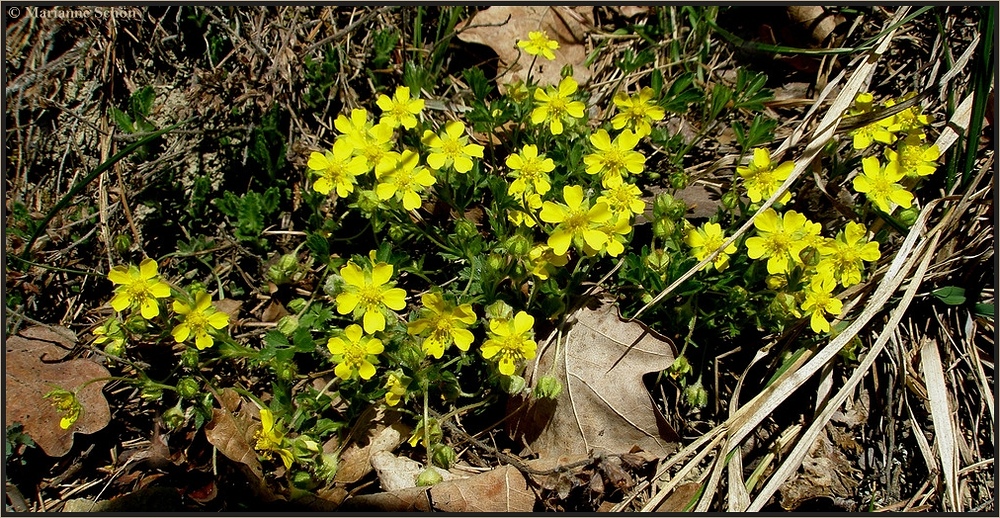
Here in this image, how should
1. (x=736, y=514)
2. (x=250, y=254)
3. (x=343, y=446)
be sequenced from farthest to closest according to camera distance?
(x=250, y=254)
(x=343, y=446)
(x=736, y=514)

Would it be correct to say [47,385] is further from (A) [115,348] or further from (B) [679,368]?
(B) [679,368]

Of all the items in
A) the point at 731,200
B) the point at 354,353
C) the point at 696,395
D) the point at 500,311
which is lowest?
the point at 354,353

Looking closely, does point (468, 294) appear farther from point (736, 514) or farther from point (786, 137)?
point (786, 137)

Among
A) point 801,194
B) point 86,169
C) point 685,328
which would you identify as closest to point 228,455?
point 86,169

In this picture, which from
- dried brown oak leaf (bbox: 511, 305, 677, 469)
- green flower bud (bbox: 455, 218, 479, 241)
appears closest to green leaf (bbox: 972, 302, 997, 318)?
dried brown oak leaf (bbox: 511, 305, 677, 469)

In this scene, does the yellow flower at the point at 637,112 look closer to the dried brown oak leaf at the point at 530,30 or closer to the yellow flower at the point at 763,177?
the yellow flower at the point at 763,177

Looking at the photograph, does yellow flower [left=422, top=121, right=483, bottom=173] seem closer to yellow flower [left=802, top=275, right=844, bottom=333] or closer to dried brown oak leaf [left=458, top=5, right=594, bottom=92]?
dried brown oak leaf [left=458, top=5, right=594, bottom=92]

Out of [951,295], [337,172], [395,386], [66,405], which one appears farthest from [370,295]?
[951,295]
